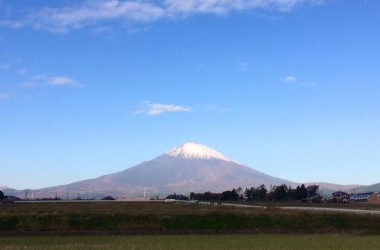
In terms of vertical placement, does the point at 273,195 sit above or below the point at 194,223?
above

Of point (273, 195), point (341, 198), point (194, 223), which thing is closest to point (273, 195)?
point (273, 195)

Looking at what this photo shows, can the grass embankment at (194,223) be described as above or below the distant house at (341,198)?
below

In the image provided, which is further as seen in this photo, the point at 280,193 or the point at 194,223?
the point at 280,193

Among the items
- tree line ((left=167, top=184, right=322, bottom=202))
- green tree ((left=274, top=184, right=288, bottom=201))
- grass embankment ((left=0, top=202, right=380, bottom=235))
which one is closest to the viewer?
grass embankment ((left=0, top=202, right=380, bottom=235))

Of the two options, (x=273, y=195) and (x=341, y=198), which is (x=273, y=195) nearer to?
(x=273, y=195)

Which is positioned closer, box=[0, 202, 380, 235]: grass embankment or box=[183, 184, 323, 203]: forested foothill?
box=[0, 202, 380, 235]: grass embankment

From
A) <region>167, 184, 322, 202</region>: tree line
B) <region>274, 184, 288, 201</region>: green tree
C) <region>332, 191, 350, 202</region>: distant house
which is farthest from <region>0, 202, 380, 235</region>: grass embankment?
<region>274, 184, 288, 201</region>: green tree

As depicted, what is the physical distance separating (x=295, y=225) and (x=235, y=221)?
3732mm

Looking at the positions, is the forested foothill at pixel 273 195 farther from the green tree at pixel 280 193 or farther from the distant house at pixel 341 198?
the distant house at pixel 341 198

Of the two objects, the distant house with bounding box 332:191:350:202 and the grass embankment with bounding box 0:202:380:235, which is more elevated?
the distant house with bounding box 332:191:350:202

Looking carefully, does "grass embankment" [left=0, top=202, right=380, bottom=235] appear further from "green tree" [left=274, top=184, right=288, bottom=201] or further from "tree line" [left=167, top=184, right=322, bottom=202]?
"green tree" [left=274, top=184, right=288, bottom=201]

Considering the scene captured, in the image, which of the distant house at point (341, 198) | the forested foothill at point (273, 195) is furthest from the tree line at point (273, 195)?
the distant house at point (341, 198)

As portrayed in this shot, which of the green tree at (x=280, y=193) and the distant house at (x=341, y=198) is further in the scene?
the green tree at (x=280, y=193)

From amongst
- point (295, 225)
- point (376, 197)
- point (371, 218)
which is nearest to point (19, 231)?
point (295, 225)
